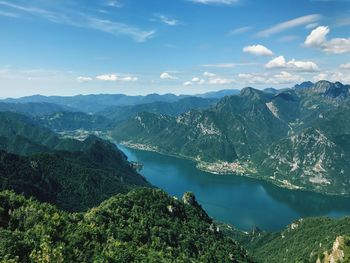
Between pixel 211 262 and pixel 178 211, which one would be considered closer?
pixel 211 262

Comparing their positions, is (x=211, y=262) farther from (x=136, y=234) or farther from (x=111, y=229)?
(x=111, y=229)

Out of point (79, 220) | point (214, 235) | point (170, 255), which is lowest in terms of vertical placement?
point (214, 235)

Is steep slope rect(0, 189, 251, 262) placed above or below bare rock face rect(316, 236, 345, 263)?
above

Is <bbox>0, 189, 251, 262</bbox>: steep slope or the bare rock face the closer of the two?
<bbox>0, 189, 251, 262</bbox>: steep slope

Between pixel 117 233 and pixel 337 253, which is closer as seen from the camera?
pixel 117 233

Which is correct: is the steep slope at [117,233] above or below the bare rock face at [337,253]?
above

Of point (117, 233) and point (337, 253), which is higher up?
point (117, 233)

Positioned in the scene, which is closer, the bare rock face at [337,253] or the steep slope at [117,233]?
the steep slope at [117,233]

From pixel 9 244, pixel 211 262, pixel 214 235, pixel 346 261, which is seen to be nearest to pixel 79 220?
pixel 9 244
